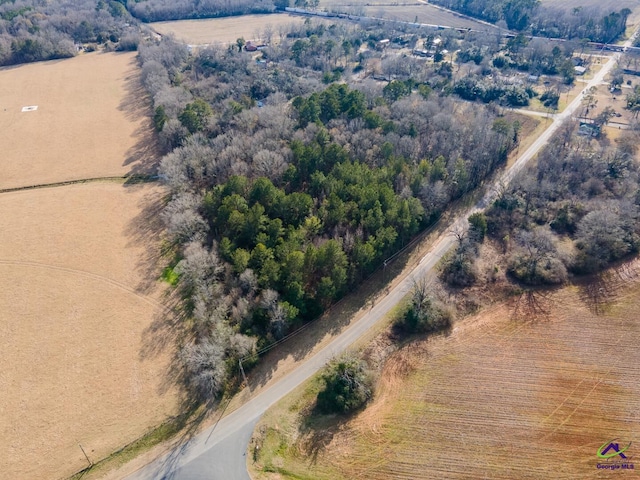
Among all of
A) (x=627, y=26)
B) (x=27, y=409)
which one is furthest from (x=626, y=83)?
(x=27, y=409)

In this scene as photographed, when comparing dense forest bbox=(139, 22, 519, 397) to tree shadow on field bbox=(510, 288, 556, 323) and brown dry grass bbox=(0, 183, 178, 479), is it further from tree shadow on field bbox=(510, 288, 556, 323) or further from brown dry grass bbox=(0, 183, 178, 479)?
tree shadow on field bbox=(510, 288, 556, 323)

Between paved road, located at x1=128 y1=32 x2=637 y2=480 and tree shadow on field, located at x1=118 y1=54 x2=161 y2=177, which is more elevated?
tree shadow on field, located at x1=118 y1=54 x2=161 y2=177

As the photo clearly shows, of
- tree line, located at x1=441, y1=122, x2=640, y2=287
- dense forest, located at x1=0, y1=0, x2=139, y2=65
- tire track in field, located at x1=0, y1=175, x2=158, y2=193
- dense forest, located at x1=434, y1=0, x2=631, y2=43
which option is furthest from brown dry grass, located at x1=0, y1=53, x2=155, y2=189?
dense forest, located at x1=434, y1=0, x2=631, y2=43

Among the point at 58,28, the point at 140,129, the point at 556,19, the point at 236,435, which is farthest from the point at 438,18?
the point at 236,435

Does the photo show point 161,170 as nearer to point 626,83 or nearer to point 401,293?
point 401,293

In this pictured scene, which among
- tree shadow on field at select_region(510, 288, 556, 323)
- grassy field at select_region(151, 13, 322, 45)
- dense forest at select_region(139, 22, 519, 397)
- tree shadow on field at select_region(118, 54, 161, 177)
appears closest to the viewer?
dense forest at select_region(139, 22, 519, 397)

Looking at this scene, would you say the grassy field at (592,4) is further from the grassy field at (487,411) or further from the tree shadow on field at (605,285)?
the grassy field at (487,411)

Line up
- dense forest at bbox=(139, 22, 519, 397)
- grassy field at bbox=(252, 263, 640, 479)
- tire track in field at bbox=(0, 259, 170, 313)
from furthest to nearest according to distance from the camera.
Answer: tire track in field at bbox=(0, 259, 170, 313), dense forest at bbox=(139, 22, 519, 397), grassy field at bbox=(252, 263, 640, 479)
